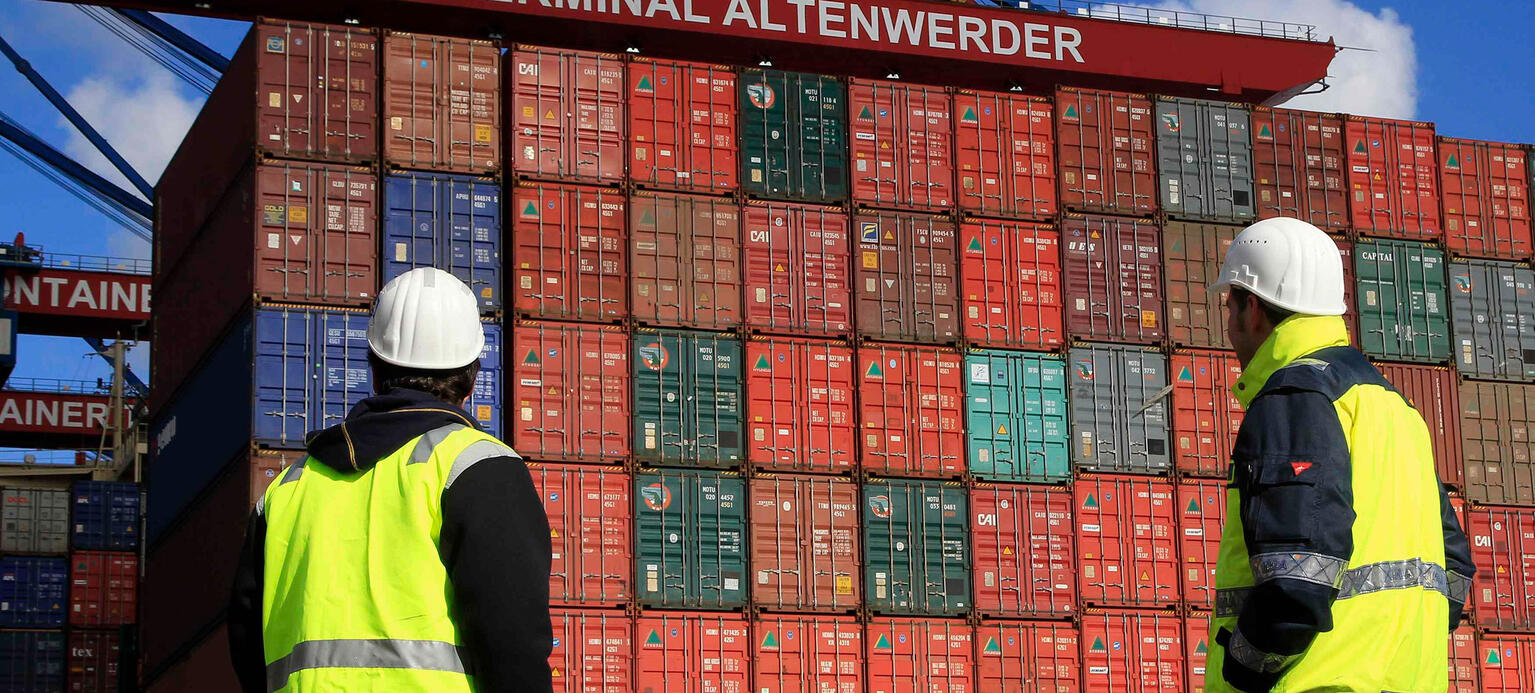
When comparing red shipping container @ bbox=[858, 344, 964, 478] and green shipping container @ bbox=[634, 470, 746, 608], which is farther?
red shipping container @ bbox=[858, 344, 964, 478]

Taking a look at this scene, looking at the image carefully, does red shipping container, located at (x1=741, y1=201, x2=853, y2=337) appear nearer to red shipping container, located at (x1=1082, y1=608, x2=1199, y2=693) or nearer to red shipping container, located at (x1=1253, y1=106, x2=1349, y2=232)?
red shipping container, located at (x1=1082, y1=608, x2=1199, y2=693)

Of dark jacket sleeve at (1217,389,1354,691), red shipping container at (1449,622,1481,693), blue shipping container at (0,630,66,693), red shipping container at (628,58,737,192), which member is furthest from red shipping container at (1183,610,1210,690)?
blue shipping container at (0,630,66,693)

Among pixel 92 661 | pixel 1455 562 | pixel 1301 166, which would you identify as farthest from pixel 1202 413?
pixel 92 661

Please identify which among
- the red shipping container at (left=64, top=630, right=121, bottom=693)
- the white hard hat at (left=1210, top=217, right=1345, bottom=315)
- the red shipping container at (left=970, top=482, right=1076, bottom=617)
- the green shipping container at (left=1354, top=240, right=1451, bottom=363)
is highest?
the green shipping container at (left=1354, top=240, right=1451, bottom=363)

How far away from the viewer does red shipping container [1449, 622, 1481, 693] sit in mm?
26531

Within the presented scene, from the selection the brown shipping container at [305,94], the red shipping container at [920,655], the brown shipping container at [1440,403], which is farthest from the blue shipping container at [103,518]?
the brown shipping container at [1440,403]

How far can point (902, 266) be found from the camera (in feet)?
84.4

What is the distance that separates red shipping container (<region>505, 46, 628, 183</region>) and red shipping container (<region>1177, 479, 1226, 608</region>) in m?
8.46

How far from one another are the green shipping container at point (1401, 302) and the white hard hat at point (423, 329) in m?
24.0

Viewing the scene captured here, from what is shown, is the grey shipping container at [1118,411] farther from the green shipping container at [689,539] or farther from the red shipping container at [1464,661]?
the green shipping container at [689,539]

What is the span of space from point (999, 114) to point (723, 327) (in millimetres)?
5111

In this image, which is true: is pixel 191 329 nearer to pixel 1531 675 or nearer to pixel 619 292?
pixel 619 292

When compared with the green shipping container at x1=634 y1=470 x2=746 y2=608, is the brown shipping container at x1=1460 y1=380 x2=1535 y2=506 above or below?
above

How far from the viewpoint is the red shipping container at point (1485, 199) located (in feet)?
94.7
